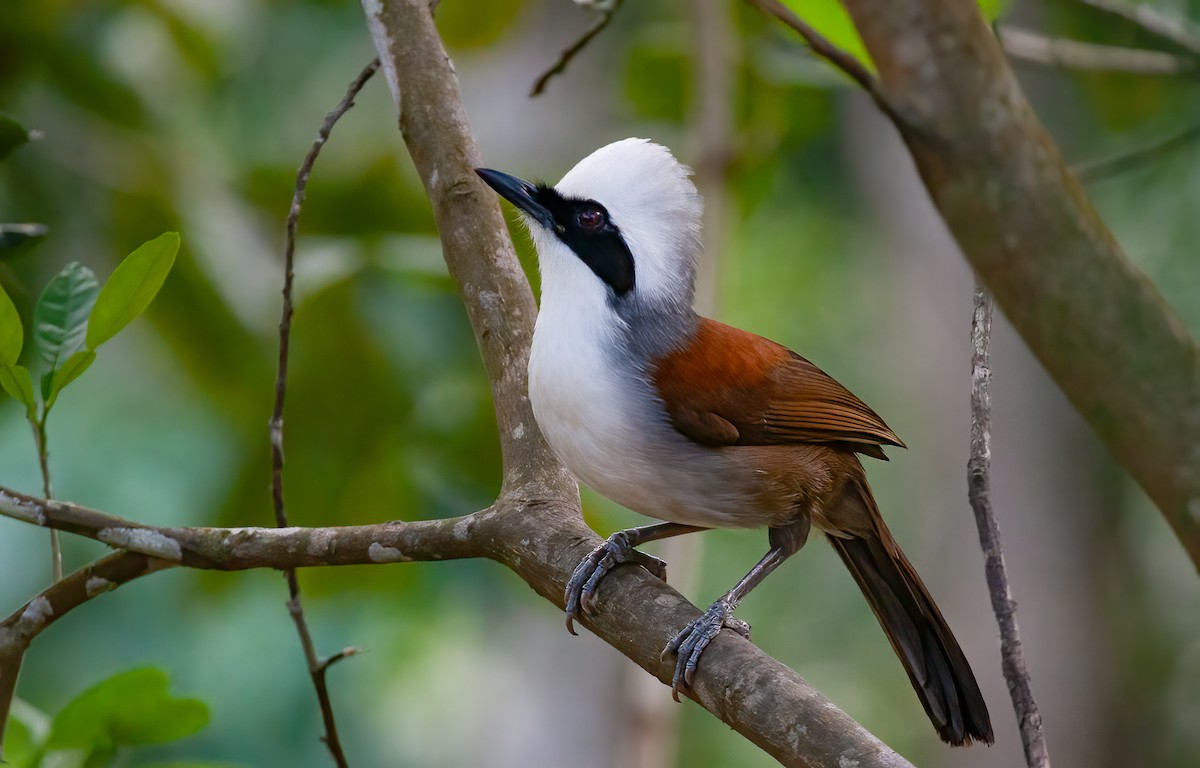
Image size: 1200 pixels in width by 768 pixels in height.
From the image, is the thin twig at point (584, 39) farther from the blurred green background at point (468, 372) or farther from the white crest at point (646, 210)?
the blurred green background at point (468, 372)

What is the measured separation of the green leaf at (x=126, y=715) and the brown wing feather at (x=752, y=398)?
1.00m

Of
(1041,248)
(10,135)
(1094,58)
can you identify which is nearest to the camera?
(1041,248)

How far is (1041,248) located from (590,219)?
5.03 ft

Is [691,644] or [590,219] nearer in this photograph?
[691,644]

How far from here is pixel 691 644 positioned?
175cm

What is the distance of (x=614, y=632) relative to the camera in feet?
6.20

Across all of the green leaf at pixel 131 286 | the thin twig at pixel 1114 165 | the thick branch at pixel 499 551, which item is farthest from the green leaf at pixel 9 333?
the thin twig at pixel 1114 165

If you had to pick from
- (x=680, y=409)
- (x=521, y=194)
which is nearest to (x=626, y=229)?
(x=521, y=194)

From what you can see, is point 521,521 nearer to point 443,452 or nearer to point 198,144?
point 443,452

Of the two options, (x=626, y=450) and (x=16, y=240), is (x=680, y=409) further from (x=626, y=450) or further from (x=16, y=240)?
(x=16, y=240)

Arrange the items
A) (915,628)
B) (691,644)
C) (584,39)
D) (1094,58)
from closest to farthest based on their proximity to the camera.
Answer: (691,644) → (915,628) → (584,39) → (1094,58)

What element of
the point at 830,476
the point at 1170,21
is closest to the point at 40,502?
the point at 830,476

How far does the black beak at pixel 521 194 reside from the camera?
235cm

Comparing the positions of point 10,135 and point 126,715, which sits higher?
point 10,135
